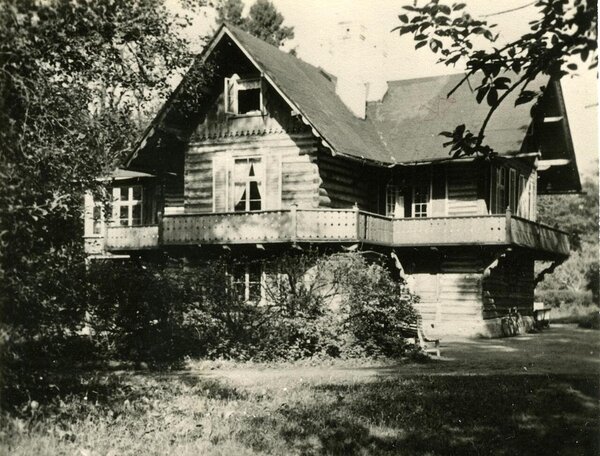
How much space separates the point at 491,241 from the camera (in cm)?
2691

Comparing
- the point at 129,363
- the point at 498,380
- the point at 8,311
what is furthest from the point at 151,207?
the point at 8,311

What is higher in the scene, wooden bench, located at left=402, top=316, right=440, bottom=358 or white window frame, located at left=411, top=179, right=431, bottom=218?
white window frame, located at left=411, top=179, right=431, bottom=218

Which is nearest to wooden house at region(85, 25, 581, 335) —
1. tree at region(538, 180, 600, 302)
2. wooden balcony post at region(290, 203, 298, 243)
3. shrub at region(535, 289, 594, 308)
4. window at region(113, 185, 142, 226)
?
wooden balcony post at region(290, 203, 298, 243)

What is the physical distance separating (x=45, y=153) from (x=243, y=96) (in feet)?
62.5

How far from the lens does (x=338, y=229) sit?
25391mm

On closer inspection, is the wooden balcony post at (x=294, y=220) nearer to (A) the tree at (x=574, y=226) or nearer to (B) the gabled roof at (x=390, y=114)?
(B) the gabled roof at (x=390, y=114)

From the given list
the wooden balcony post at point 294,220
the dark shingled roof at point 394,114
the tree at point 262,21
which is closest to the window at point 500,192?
the dark shingled roof at point 394,114

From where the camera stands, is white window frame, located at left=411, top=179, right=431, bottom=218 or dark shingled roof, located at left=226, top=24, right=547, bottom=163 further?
white window frame, located at left=411, top=179, right=431, bottom=218

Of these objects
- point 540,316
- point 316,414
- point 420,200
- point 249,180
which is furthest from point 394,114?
point 316,414

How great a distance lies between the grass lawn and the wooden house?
10.3m

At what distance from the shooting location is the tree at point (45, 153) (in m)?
10.1

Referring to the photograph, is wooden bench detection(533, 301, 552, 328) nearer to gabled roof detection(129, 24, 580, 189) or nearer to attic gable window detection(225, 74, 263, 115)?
A: gabled roof detection(129, 24, 580, 189)

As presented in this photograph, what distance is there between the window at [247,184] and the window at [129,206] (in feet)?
25.7

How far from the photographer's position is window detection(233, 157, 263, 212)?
28.5 metres
